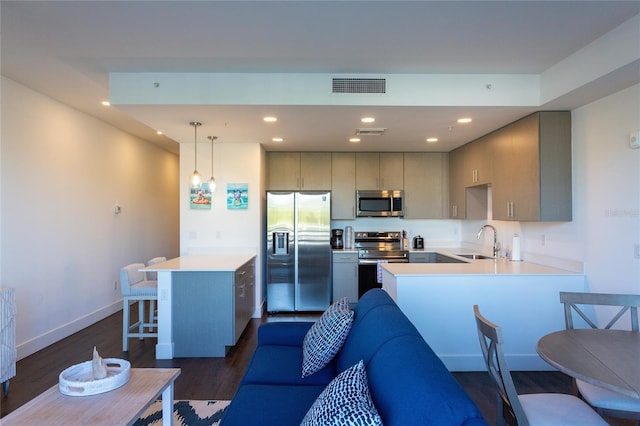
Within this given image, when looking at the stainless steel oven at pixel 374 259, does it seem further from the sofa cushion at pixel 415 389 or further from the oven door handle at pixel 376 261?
the sofa cushion at pixel 415 389

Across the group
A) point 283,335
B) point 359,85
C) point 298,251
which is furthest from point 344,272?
point 359,85

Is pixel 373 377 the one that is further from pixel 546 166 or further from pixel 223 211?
pixel 223 211

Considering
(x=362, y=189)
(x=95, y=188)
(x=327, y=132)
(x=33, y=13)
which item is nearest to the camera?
(x=33, y=13)

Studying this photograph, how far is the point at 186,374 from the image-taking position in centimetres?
307

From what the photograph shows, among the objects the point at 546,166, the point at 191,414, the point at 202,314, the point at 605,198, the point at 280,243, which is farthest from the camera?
the point at 280,243

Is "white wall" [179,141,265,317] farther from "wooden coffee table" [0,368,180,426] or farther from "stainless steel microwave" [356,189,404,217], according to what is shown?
"wooden coffee table" [0,368,180,426]

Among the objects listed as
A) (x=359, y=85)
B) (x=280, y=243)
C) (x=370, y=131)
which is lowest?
(x=280, y=243)

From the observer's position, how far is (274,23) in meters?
2.22

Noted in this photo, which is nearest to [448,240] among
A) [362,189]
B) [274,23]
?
[362,189]

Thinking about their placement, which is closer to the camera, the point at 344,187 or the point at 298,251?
the point at 298,251

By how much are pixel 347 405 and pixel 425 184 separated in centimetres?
482

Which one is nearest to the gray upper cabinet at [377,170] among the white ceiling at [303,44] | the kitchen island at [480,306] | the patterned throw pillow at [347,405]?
the white ceiling at [303,44]

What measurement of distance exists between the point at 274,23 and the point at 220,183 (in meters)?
2.89

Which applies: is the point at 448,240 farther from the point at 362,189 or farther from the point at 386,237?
the point at 362,189
